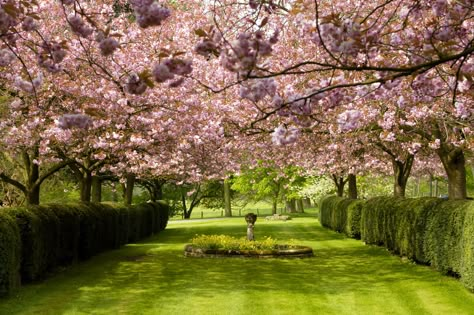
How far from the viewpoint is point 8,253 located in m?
12.6

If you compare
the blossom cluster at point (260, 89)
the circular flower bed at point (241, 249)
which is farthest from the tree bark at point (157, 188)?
the blossom cluster at point (260, 89)

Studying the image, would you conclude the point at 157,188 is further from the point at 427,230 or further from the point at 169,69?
the point at 169,69

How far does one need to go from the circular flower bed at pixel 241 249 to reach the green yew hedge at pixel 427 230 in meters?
3.07

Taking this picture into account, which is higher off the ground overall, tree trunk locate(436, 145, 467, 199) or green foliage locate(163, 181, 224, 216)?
green foliage locate(163, 181, 224, 216)

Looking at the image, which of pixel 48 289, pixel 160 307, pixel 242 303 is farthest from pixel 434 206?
pixel 48 289

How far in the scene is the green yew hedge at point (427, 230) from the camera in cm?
1344

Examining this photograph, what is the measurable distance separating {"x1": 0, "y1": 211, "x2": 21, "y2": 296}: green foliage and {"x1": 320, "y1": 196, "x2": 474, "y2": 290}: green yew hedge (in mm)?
9082

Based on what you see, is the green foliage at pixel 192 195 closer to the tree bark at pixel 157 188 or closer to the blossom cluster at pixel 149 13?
the tree bark at pixel 157 188

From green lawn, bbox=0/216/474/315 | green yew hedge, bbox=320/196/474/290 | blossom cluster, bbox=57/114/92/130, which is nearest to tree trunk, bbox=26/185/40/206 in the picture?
green lawn, bbox=0/216/474/315

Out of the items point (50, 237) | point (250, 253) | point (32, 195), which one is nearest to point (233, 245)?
point (250, 253)

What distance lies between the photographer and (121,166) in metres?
22.8

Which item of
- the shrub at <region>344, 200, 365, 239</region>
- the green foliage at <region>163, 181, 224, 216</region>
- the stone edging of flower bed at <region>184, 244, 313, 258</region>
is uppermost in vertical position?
the green foliage at <region>163, 181, 224, 216</region>

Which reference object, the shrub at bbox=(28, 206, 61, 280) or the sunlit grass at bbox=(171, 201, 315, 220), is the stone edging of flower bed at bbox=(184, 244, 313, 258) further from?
the sunlit grass at bbox=(171, 201, 315, 220)

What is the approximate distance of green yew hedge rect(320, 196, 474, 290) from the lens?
1344cm
